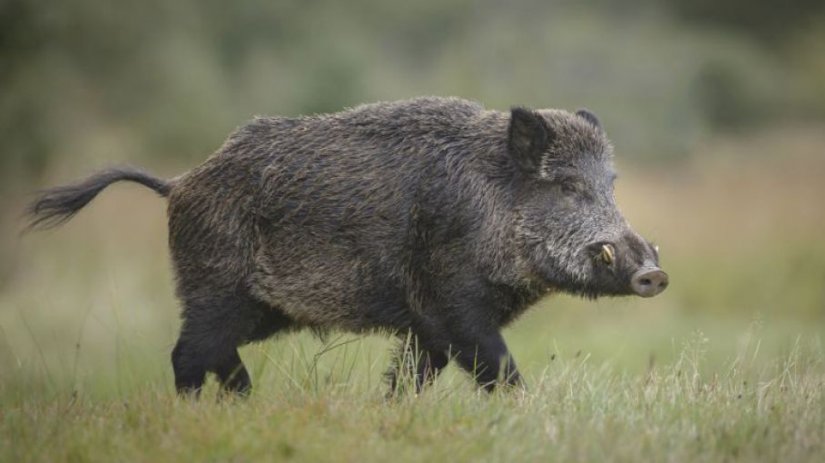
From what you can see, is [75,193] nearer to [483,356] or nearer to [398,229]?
[398,229]

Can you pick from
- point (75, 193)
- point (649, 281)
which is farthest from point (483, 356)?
point (75, 193)

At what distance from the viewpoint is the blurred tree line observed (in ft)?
65.0

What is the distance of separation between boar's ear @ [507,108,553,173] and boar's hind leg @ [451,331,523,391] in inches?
36.1

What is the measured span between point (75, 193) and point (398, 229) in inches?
73.5

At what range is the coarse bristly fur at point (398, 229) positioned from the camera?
19.2 feet

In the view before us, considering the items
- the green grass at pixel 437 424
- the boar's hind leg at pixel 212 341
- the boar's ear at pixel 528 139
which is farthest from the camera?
the boar's hind leg at pixel 212 341

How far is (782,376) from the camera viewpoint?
5578 millimetres

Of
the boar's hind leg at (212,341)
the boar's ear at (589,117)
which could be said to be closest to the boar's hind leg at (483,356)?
the boar's hind leg at (212,341)

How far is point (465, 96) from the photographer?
20.9 m

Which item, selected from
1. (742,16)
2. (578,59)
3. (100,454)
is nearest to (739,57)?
(578,59)

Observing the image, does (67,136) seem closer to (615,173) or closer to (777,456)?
(615,173)

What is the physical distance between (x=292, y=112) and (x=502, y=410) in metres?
19.1

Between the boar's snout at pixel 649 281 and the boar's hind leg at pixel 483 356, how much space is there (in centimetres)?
69

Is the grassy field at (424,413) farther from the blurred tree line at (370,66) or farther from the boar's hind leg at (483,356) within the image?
the blurred tree line at (370,66)
